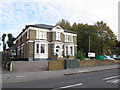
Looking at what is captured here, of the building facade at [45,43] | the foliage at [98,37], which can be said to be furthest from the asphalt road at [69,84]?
the foliage at [98,37]

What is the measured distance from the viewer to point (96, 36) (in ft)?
139

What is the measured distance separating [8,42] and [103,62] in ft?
163

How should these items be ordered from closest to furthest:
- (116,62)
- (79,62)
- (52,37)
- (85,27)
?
(79,62) → (116,62) → (52,37) → (85,27)

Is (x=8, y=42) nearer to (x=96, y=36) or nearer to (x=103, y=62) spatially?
(x=96, y=36)

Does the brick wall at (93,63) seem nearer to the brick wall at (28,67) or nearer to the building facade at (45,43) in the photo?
the brick wall at (28,67)

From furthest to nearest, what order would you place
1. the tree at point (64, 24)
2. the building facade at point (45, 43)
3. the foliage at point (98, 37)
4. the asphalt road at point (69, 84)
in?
the tree at point (64, 24), the foliage at point (98, 37), the building facade at point (45, 43), the asphalt road at point (69, 84)

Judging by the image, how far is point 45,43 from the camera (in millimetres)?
29094

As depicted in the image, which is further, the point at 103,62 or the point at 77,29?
the point at 77,29

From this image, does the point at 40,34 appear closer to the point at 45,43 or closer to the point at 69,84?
the point at 45,43

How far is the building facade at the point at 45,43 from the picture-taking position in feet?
91.7

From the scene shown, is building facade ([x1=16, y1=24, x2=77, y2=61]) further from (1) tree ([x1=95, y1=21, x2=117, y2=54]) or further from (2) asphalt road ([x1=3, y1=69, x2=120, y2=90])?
(2) asphalt road ([x1=3, y1=69, x2=120, y2=90])

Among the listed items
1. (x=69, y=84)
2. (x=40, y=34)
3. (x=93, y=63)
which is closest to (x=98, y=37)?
(x=40, y=34)

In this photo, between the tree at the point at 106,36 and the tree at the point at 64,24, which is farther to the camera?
the tree at the point at 64,24

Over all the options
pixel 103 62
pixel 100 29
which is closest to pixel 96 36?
pixel 100 29
